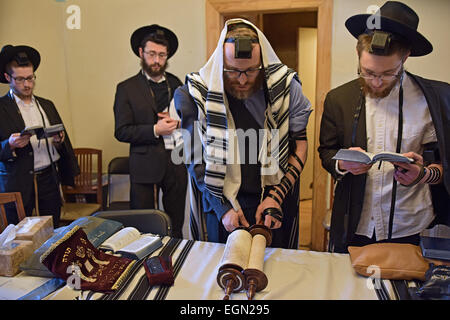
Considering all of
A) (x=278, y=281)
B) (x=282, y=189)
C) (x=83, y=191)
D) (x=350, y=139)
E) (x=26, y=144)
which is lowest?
(x=83, y=191)

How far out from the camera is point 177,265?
1453 mm

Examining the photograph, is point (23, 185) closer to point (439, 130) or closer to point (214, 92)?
point (214, 92)

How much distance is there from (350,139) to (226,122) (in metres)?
0.55

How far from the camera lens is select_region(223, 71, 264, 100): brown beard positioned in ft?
5.47

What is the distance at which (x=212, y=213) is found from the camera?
1.79 metres

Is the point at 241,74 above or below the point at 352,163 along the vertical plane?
above

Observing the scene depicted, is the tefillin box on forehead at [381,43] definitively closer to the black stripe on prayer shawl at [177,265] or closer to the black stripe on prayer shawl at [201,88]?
the black stripe on prayer shawl at [201,88]

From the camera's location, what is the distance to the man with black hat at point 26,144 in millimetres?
2611

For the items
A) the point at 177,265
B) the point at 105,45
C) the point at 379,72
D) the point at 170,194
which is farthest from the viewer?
the point at 105,45

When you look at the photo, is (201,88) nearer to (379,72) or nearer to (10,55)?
(379,72)

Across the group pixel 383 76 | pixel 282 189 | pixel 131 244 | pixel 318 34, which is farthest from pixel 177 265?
pixel 318 34

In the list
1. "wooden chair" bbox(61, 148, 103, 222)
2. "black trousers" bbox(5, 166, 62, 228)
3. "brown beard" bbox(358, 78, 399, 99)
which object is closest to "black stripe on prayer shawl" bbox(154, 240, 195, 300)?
"brown beard" bbox(358, 78, 399, 99)

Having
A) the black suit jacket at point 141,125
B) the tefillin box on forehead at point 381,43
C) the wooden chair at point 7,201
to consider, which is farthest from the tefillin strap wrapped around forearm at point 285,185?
the black suit jacket at point 141,125
